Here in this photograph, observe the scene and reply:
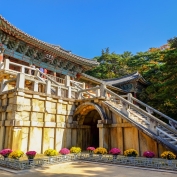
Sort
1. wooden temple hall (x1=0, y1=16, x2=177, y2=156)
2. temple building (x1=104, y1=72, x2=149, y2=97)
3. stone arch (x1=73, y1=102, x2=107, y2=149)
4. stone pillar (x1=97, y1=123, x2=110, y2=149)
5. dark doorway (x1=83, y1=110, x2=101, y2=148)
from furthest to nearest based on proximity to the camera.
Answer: temple building (x1=104, y1=72, x2=149, y2=97) → dark doorway (x1=83, y1=110, x2=101, y2=148) → stone arch (x1=73, y1=102, x2=107, y2=149) → stone pillar (x1=97, y1=123, x2=110, y2=149) → wooden temple hall (x1=0, y1=16, x2=177, y2=156)

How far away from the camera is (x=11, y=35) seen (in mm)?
15562

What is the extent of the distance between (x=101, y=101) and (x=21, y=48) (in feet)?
32.3

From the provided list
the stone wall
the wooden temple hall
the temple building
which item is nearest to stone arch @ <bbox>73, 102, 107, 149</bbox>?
the wooden temple hall

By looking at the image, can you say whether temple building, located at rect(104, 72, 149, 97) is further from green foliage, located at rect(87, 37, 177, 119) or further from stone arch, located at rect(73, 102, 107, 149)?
stone arch, located at rect(73, 102, 107, 149)

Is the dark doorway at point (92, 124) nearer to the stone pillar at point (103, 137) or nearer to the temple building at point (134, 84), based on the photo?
the stone pillar at point (103, 137)

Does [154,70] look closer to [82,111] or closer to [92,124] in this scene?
[92,124]

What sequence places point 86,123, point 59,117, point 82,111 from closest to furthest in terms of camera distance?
point 59,117
point 82,111
point 86,123

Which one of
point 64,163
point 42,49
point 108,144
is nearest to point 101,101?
point 108,144

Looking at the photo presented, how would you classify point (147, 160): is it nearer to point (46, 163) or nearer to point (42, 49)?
point (46, 163)

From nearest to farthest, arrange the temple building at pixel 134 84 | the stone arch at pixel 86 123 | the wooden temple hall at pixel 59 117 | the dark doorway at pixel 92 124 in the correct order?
the wooden temple hall at pixel 59 117 < the stone arch at pixel 86 123 < the dark doorway at pixel 92 124 < the temple building at pixel 134 84

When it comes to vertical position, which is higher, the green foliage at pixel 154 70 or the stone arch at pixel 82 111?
the green foliage at pixel 154 70

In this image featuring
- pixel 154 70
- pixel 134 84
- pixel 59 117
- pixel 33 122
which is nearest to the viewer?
pixel 33 122

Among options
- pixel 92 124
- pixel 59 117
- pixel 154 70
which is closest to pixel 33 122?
pixel 59 117

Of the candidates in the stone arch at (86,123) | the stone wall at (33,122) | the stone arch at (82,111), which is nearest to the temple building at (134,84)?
the stone arch at (86,123)
